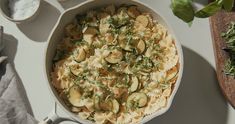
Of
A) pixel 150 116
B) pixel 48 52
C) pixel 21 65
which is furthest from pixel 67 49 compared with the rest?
pixel 150 116

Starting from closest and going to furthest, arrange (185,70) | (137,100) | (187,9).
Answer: (187,9) < (137,100) < (185,70)

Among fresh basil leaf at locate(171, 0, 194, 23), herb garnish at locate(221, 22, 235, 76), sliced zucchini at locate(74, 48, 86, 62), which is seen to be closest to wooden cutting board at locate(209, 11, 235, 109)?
herb garnish at locate(221, 22, 235, 76)

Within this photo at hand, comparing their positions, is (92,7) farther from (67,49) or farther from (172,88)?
(172,88)

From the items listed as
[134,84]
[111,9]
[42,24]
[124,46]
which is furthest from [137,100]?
[42,24]

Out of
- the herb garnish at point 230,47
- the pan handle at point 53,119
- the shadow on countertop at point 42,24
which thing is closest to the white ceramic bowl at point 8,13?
the shadow on countertop at point 42,24

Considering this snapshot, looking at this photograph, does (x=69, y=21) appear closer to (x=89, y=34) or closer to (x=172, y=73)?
(x=89, y=34)

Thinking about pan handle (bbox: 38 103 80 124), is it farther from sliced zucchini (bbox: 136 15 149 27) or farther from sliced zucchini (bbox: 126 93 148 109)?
sliced zucchini (bbox: 136 15 149 27)
